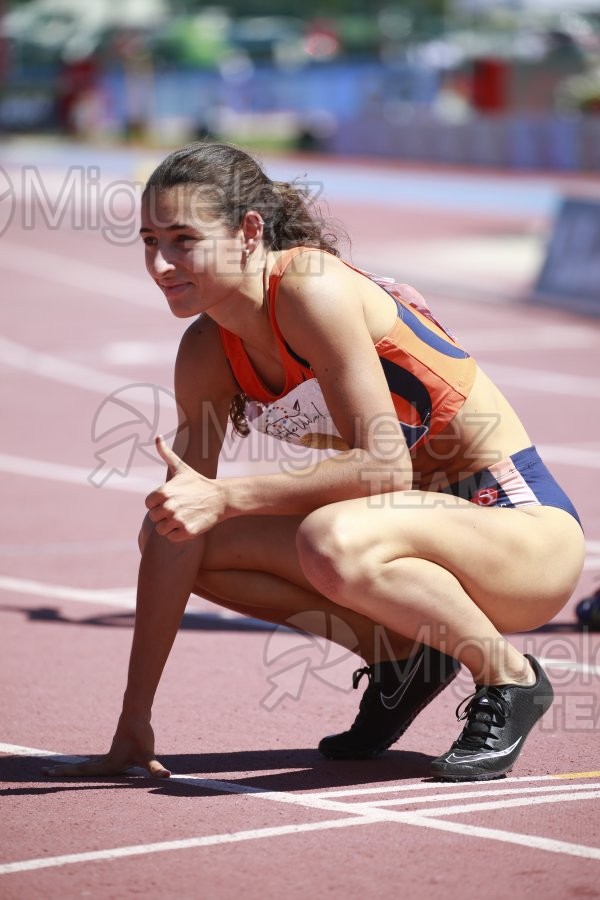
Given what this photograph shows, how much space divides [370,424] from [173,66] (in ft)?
210

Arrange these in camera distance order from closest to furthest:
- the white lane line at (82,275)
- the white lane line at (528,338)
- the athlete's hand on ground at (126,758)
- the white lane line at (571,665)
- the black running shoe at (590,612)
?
the athlete's hand on ground at (126,758)
the white lane line at (571,665)
the black running shoe at (590,612)
the white lane line at (528,338)
the white lane line at (82,275)

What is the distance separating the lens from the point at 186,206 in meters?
4.22

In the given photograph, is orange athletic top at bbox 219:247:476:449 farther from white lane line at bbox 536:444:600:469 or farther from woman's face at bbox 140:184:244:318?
white lane line at bbox 536:444:600:469

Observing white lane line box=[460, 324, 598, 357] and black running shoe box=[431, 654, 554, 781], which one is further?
white lane line box=[460, 324, 598, 357]

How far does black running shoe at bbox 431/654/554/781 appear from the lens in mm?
4297

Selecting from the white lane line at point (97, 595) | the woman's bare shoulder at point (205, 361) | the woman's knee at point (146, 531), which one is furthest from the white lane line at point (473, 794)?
the white lane line at point (97, 595)

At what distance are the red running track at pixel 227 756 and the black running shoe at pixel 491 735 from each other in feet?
0.19

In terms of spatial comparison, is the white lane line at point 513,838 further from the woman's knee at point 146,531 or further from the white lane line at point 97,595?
the white lane line at point 97,595

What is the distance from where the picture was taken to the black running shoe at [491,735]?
4297 millimetres

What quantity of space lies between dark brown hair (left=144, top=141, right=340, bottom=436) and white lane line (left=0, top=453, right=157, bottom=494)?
16.0 feet

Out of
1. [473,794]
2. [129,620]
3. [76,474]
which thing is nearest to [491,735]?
[473,794]

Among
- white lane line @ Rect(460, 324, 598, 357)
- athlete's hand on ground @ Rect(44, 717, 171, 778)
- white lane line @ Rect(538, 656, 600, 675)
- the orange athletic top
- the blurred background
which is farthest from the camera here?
the blurred background

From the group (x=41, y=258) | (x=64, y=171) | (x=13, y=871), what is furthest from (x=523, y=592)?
(x=64, y=171)

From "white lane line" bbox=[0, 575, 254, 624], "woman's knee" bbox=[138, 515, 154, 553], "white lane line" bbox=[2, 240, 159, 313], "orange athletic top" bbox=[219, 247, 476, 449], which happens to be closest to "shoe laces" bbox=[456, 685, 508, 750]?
"orange athletic top" bbox=[219, 247, 476, 449]
